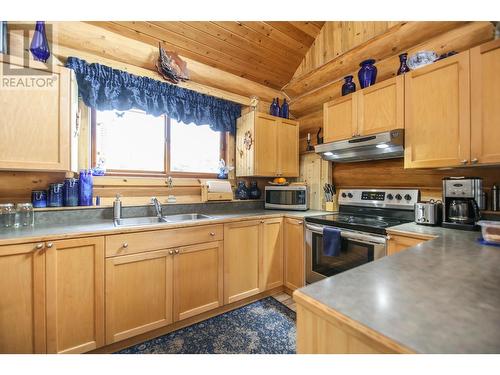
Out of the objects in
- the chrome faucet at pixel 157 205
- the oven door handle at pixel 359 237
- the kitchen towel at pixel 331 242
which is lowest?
the kitchen towel at pixel 331 242

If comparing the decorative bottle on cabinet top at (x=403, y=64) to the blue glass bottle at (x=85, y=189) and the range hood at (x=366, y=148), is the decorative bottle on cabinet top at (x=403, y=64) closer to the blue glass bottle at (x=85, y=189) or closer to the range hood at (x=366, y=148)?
the range hood at (x=366, y=148)

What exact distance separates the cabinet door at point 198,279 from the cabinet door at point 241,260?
8 centimetres

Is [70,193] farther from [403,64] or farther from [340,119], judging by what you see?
[403,64]

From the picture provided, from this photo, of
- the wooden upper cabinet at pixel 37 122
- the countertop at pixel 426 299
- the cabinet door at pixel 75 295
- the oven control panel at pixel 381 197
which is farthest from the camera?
the oven control panel at pixel 381 197

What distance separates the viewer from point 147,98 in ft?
7.42

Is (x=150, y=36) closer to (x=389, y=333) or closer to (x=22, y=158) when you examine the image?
(x=22, y=158)

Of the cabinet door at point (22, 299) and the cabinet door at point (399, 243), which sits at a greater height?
the cabinet door at point (399, 243)

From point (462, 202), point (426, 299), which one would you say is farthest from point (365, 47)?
point (426, 299)

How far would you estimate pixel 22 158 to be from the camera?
59.9 inches

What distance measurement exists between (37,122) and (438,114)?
9.46ft

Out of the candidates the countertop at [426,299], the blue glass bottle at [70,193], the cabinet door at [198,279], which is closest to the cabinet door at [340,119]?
the countertop at [426,299]

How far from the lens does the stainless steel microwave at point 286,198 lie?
265cm

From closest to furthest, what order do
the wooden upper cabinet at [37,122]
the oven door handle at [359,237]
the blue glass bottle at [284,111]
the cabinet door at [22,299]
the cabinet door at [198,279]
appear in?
the cabinet door at [22,299] < the wooden upper cabinet at [37,122] < the oven door handle at [359,237] < the cabinet door at [198,279] < the blue glass bottle at [284,111]
